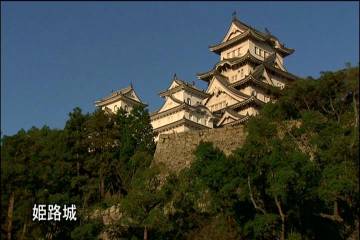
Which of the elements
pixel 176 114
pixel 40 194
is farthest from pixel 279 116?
pixel 176 114

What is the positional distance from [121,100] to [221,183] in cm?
2003

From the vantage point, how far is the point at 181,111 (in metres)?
30.2

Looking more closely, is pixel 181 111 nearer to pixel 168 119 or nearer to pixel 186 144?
pixel 168 119

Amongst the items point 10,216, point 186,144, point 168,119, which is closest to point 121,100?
point 168,119

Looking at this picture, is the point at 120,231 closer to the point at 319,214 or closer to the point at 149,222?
the point at 149,222

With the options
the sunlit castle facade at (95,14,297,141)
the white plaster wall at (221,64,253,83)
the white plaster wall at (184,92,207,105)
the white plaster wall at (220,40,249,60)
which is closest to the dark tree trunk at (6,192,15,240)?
the sunlit castle facade at (95,14,297,141)

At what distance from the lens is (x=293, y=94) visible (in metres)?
19.3

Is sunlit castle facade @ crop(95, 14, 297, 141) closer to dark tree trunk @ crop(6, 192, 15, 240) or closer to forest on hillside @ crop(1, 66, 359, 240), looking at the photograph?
forest on hillside @ crop(1, 66, 359, 240)

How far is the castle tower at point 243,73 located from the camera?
96.6ft

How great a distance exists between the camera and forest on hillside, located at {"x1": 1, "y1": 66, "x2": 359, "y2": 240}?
47.4ft

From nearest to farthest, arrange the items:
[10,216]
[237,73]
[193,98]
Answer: [10,216] < [193,98] < [237,73]

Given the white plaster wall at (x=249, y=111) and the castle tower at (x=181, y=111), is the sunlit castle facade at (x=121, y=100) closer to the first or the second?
the castle tower at (x=181, y=111)

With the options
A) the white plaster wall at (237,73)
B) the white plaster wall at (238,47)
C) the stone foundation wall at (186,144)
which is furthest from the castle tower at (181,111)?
the stone foundation wall at (186,144)

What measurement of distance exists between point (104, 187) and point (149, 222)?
4.28 meters
